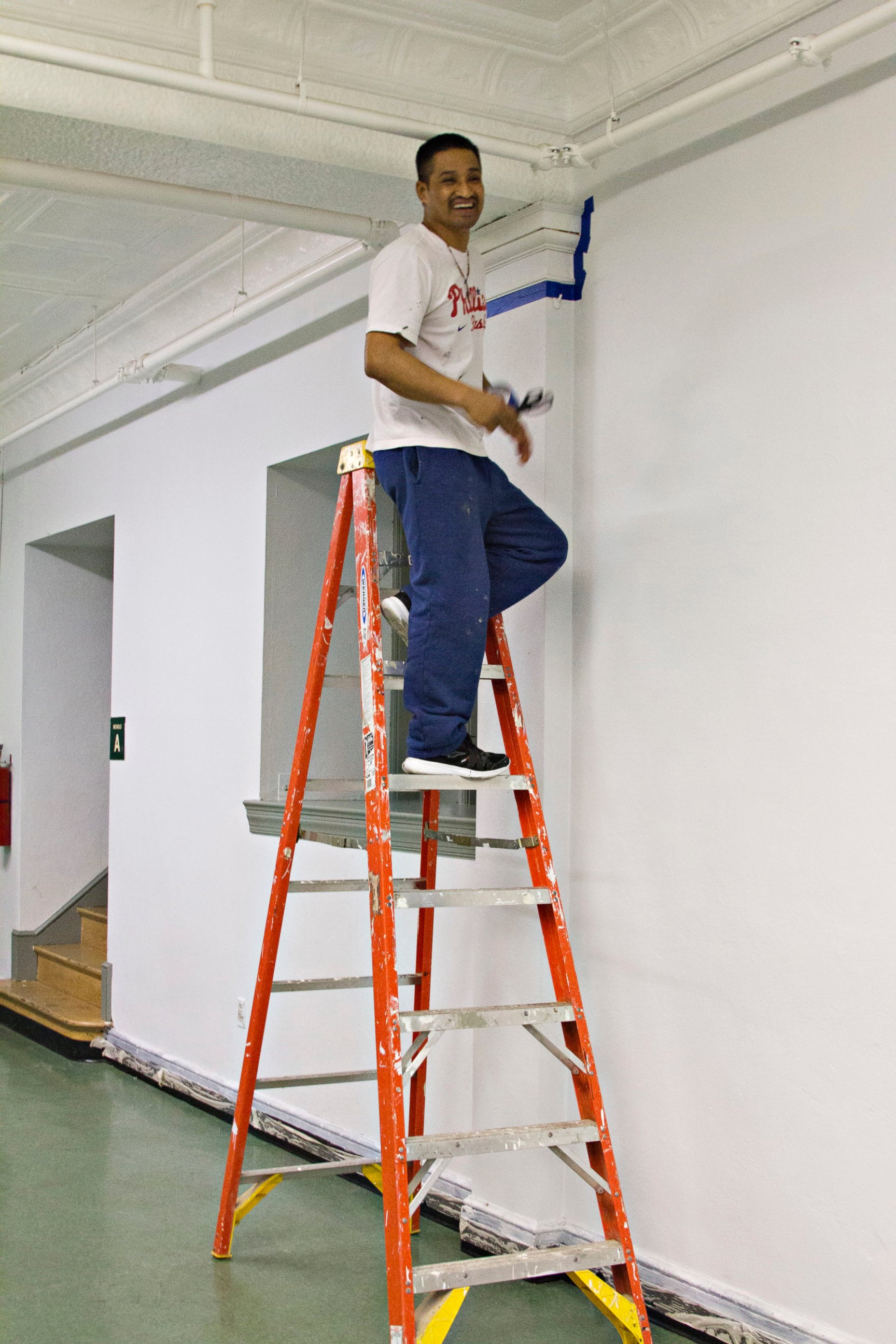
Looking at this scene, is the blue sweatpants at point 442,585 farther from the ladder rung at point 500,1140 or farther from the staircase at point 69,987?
the staircase at point 69,987

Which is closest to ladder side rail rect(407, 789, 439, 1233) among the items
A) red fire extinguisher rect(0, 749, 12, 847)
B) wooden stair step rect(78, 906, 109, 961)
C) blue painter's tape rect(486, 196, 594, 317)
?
blue painter's tape rect(486, 196, 594, 317)

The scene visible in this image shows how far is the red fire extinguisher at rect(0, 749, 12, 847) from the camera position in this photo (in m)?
6.83

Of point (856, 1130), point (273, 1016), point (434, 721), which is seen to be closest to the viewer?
point (856, 1130)

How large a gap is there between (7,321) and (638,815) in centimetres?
404

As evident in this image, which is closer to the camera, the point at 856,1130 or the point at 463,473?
the point at 856,1130

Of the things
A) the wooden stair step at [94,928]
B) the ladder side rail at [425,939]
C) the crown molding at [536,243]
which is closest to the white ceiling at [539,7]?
the crown molding at [536,243]

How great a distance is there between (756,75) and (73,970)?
5.16 m

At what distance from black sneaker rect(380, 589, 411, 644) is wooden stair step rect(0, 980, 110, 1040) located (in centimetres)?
351

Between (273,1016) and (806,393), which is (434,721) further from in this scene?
(273,1016)

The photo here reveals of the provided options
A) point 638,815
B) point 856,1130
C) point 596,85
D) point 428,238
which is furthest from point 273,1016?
point 596,85

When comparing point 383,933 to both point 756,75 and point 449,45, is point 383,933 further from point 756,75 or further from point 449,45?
point 449,45

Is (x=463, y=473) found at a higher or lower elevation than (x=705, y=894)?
higher

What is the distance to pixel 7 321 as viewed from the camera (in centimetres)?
570

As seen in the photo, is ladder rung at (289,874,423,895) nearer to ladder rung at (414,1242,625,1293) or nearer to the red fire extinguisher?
ladder rung at (414,1242,625,1293)
